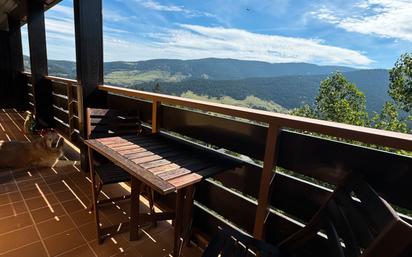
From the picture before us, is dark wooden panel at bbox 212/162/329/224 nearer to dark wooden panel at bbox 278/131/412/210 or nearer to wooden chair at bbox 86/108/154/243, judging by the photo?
dark wooden panel at bbox 278/131/412/210

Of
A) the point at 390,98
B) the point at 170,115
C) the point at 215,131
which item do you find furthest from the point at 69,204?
the point at 390,98

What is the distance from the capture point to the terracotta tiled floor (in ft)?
5.95

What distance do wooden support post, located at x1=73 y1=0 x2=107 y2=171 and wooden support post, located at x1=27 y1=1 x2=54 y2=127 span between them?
2506 millimetres

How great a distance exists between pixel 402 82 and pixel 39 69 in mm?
19352

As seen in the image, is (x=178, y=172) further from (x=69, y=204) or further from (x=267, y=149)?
(x=69, y=204)

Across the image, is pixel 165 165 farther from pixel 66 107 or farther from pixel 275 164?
pixel 66 107

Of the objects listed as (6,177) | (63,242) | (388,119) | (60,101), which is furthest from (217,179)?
(388,119)

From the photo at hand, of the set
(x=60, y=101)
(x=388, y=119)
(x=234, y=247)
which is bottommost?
(x=388, y=119)

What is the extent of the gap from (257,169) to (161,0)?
16.6 meters

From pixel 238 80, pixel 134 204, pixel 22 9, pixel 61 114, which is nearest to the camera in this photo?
pixel 134 204

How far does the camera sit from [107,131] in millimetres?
2217

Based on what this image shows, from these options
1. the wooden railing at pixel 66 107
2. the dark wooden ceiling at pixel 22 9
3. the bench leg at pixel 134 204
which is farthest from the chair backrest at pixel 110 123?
the dark wooden ceiling at pixel 22 9

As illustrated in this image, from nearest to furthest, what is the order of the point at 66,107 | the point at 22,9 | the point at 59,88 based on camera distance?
the point at 66,107, the point at 59,88, the point at 22,9

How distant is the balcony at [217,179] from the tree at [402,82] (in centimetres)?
1848
